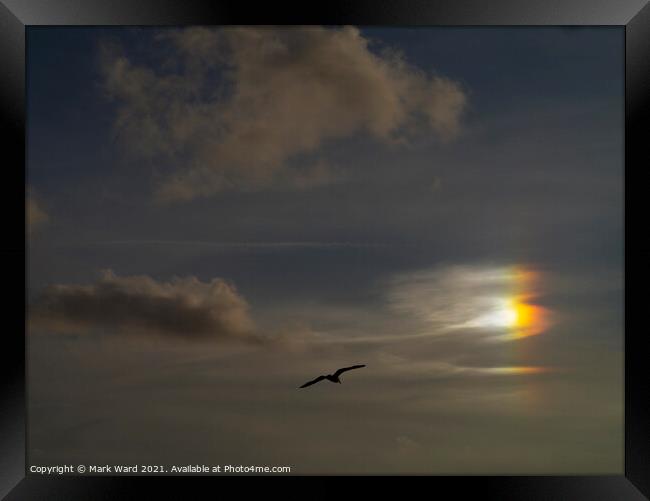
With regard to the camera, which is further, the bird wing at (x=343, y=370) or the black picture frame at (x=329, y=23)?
the bird wing at (x=343, y=370)

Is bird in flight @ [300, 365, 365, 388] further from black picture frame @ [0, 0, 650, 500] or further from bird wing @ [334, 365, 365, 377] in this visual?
black picture frame @ [0, 0, 650, 500]

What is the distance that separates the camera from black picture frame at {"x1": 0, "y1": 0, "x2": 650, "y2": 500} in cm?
454

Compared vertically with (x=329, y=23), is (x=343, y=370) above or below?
below

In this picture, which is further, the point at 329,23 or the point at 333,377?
the point at 333,377

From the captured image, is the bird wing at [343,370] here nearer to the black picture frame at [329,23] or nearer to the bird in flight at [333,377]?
the bird in flight at [333,377]

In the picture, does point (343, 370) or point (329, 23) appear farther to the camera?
point (343, 370)

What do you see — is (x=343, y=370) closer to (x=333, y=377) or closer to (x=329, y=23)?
(x=333, y=377)

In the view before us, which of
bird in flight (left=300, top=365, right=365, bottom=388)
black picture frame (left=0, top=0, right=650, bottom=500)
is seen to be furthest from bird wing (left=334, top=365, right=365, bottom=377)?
black picture frame (left=0, top=0, right=650, bottom=500)

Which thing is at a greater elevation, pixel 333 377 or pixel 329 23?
pixel 329 23

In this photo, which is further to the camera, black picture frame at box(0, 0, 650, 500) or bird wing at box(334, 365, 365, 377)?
bird wing at box(334, 365, 365, 377)

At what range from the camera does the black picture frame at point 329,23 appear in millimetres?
4539

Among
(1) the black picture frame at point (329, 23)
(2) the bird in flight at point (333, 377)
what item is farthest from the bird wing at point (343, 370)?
(1) the black picture frame at point (329, 23)

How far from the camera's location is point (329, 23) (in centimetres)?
461

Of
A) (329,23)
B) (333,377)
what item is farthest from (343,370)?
(329,23)
